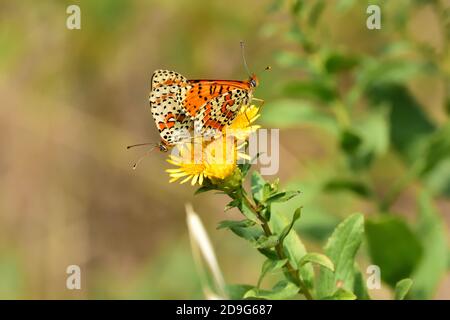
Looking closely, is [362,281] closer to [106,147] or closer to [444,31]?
[444,31]

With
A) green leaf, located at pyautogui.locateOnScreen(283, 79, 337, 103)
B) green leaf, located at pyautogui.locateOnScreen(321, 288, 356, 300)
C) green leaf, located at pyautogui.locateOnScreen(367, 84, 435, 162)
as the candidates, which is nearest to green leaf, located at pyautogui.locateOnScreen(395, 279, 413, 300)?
green leaf, located at pyautogui.locateOnScreen(321, 288, 356, 300)

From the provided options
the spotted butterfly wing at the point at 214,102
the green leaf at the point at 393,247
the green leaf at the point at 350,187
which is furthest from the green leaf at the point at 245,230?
the green leaf at the point at 350,187

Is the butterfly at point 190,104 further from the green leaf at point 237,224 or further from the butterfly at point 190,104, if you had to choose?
the green leaf at point 237,224

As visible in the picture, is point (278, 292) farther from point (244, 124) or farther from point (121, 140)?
point (121, 140)

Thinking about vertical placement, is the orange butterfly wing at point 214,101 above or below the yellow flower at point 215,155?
above

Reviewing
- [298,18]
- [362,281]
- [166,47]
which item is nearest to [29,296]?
[166,47]
